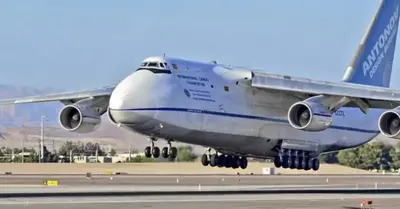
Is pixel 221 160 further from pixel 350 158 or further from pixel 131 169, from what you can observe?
pixel 350 158

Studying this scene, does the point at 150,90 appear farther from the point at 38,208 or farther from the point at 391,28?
the point at 391,28

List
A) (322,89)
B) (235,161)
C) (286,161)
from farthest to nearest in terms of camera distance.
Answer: (235,161) < (286,161) < (322,89)

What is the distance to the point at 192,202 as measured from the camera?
108 ft

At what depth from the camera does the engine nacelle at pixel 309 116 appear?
127 ft

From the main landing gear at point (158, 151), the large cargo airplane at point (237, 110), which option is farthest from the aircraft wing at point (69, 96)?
the main landing gear at point (158, 151)

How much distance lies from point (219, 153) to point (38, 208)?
15.5 m

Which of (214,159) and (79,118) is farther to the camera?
(214,159)

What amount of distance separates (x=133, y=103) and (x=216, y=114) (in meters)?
4.42

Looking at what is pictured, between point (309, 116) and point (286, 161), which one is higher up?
point (309, 116)

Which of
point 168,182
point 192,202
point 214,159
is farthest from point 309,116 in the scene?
point 168,182

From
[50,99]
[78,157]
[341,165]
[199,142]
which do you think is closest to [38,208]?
[199,142]


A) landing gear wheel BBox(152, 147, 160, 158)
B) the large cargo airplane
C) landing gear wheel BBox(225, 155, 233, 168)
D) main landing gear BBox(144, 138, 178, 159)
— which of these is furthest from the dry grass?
landing gear wheel BBox(152, 147, 160, 158)

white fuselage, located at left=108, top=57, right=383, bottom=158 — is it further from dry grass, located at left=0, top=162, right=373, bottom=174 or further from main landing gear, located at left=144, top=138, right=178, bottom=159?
dry grass, located at left=0, top=162, right=373, bottom=174

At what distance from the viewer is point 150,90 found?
36.8 meters
